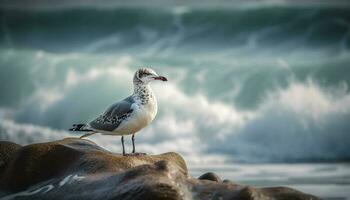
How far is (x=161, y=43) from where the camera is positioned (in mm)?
24797

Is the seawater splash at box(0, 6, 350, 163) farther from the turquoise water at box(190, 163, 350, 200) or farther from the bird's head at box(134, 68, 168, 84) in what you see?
the bird's head at box(134, 68, 168, 84)

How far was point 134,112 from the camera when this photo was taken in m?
7.60

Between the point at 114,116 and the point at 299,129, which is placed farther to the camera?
the point at 299,129

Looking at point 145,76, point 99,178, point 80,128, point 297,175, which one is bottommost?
point 99,178

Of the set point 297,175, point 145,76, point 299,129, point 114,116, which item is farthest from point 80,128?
point 299,129

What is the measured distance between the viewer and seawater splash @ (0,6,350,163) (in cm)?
1780

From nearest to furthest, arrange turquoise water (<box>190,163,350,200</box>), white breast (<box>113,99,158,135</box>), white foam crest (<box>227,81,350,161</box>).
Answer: white breast (<box>113,99,158,135</box>)
turquoise water (<box>190,163,350,200</box>)
white foam crest (<box>227,81,350,161</box>)

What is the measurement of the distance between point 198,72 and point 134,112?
1494 centimetres

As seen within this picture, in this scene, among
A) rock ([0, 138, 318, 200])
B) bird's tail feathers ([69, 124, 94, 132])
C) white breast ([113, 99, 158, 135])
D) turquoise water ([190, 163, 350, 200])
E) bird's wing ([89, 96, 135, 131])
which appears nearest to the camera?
rock ([0, 138, 318, 200])

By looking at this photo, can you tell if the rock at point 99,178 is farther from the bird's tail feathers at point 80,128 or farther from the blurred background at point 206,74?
the blurred background at point 206,74

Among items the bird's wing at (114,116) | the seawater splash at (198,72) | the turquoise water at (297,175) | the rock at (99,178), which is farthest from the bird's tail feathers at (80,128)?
the seawater splash at (198,72)

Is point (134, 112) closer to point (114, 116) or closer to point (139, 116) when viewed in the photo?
point (139, 116)

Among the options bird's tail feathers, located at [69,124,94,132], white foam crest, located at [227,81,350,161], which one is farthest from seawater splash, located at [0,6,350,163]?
bird's tail feathers, located at [69,124,94,132]

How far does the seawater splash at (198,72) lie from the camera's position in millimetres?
17797
